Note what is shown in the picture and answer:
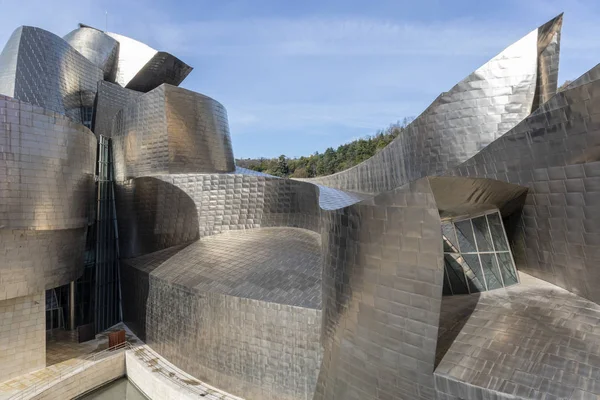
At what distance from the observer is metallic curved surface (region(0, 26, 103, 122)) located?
15.2 m

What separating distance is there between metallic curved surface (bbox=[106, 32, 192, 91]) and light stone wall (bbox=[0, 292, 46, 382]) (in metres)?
15.3

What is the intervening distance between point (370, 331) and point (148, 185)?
11101 millimetres

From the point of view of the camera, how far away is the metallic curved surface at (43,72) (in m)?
15.2

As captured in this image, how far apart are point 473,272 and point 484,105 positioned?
260 inches

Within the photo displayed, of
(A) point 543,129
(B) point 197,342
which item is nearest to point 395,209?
(A) point 543,129

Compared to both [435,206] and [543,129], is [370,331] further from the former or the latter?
[543,129]

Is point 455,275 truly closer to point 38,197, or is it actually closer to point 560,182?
point 560,182

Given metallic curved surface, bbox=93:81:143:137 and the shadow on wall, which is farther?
metallic curved surface, bbox=93:81:143:137

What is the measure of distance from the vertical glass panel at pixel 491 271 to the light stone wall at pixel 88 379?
1168cm

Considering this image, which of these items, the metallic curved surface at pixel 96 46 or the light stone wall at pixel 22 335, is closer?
the light stone wall at pixel 22 335

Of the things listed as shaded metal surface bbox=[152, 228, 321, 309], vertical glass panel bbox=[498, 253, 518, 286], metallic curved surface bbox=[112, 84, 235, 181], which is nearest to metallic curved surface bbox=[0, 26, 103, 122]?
metallic curved surface bbox=[112, 84, 235, 181]

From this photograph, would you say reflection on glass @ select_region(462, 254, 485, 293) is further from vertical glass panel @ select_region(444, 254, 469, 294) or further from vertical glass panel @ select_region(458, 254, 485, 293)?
vertical glass panel @ select_region(444, 254, 469, 294)

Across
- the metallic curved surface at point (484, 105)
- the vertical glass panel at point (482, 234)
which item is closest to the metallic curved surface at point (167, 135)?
the metallic curved surface at point (484, 105)

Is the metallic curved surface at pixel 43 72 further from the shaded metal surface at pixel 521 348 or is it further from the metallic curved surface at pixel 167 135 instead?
the shaded metal surface at pixel 521 348
